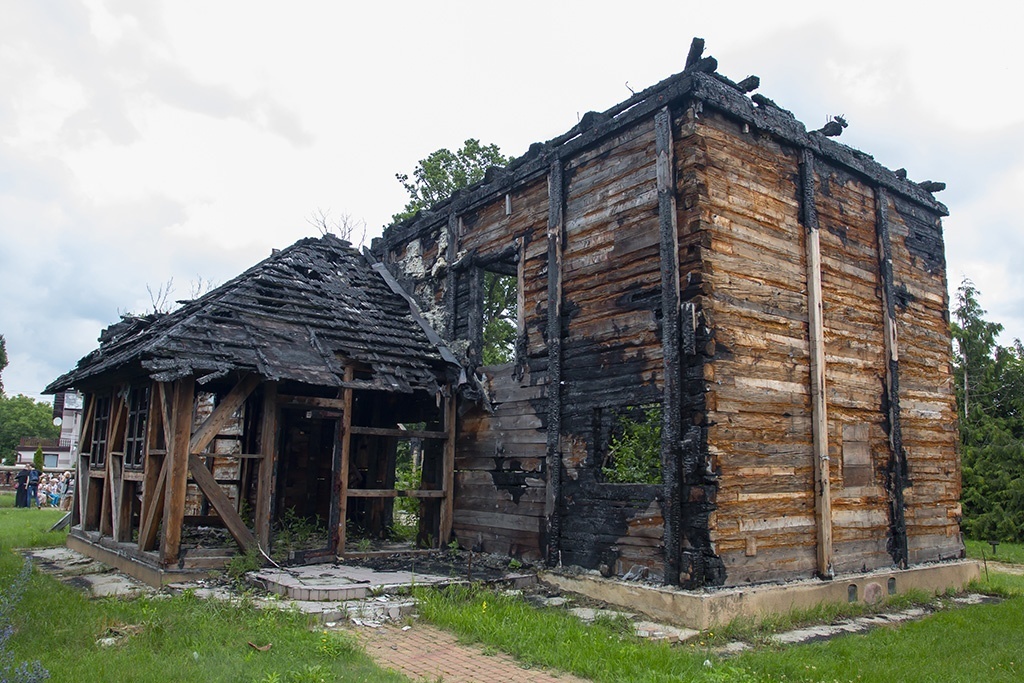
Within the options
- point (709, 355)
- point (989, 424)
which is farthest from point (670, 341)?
point (989, 424)

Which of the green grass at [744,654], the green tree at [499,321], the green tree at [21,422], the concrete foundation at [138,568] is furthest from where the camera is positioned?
the green tree at [21,422]

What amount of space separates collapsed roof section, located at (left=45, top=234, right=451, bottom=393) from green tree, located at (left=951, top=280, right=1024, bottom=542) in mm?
13837

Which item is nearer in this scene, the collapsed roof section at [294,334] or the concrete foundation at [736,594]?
the concrete foundation at [736,594]

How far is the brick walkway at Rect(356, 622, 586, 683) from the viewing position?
19.8 ft

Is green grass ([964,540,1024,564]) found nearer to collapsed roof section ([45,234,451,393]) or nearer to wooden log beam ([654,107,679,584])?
wooden log beam ([654,107,679,584])

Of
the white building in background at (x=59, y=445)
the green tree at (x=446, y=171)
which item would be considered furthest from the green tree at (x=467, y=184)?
the white building in background at (x=59, y=445)

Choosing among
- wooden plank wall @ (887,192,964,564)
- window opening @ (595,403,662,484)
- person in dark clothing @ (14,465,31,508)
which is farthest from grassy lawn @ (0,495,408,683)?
person in dark clothing @ (14,465,31,508)

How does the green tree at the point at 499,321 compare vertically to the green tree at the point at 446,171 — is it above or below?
below

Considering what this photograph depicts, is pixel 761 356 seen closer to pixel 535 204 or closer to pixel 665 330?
pixel 665 330

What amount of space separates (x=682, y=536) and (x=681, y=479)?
2.01 feet

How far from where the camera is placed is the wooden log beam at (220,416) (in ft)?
31.2

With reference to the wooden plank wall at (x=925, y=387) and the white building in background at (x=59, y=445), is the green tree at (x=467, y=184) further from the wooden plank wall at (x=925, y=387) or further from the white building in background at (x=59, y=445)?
the white building in background at (x=59, y=445)

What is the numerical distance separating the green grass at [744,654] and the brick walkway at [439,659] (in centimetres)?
19

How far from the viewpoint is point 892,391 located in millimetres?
10953
